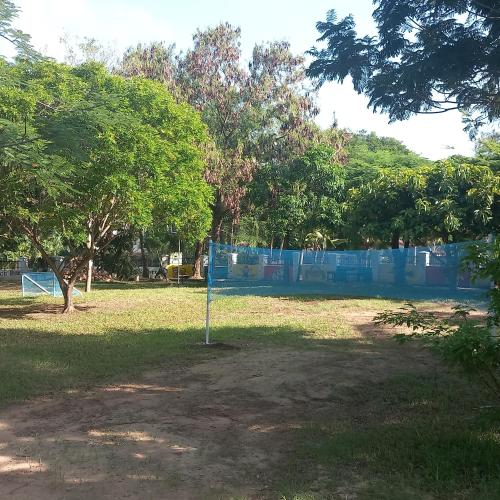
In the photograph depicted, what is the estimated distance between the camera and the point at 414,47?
23.5 feet

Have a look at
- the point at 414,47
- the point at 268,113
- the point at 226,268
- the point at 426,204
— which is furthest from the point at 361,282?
the point at 268,113

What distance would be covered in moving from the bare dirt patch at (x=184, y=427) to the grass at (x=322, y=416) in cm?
26

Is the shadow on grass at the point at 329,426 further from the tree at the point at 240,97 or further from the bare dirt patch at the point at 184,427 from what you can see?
the tree at the point at 240,97

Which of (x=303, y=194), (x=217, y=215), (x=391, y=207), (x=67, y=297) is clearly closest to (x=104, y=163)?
(x=67, y=297)

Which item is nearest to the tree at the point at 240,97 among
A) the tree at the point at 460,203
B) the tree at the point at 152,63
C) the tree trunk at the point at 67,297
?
the tree at the point at 152,63

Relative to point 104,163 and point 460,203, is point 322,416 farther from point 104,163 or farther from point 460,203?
point 460,203

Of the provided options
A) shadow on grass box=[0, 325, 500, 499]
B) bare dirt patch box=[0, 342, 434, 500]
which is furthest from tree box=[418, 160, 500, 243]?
bare dirt patch box=[0, 342, 434, 500]

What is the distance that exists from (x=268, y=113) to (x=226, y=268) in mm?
19168

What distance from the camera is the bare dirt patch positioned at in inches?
167

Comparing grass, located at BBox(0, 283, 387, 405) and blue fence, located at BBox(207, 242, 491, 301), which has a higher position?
blue fence, located at BBox(207, 242, 491, 301)

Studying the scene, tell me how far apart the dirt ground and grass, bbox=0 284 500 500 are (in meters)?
0.26

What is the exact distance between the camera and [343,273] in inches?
527

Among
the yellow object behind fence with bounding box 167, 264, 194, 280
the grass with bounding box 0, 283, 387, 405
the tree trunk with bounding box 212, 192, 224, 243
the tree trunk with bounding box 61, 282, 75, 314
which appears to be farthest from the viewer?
the yellow object behind fence with bounding box 167, 264, 194, 280

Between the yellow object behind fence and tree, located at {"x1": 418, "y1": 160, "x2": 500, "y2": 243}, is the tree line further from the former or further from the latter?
the yellow object behind fence
